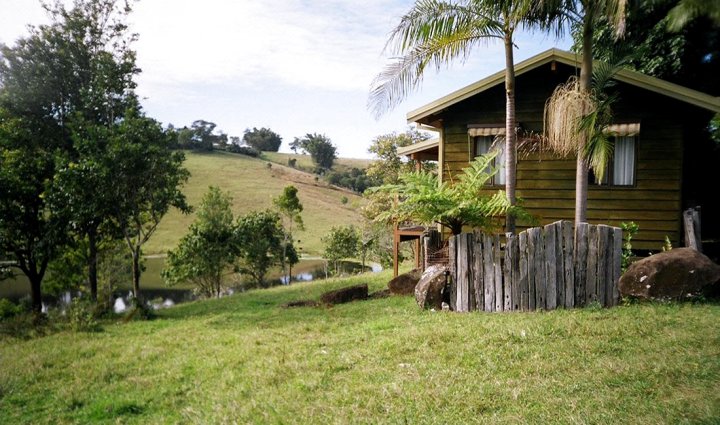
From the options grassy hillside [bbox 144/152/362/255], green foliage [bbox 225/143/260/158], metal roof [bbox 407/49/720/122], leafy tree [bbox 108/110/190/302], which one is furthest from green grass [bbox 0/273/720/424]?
green foliage [bbox 225/143/260/158]

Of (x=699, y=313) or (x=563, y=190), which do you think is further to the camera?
(x=563, y=190)

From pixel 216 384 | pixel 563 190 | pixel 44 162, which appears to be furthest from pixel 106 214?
pixel 563 190

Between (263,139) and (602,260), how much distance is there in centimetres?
11407

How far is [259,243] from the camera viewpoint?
1358 inches

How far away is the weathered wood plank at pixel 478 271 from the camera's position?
9703 mm

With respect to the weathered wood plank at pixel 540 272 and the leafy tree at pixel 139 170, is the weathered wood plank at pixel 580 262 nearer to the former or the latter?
the weathered wood plank at pixel 540 272

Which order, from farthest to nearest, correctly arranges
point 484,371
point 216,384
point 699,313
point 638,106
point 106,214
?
point 106,214 → point 638,106 → point 699,313 → point 216,384 → point 484,371

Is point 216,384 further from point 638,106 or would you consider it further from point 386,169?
point 386,169

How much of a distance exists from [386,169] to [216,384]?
2662cm

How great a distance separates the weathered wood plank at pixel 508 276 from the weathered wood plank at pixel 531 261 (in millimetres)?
318

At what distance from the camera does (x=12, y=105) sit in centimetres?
1805

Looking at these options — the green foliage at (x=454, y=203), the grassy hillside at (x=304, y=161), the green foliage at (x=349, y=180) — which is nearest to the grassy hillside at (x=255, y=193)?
the green foliage at (x=349, y=180)

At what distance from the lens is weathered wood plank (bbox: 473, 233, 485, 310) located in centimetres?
970

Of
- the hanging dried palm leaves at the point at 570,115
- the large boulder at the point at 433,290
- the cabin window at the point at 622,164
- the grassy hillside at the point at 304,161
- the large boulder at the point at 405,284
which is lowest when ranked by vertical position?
the large boulder at the point at 405,284
